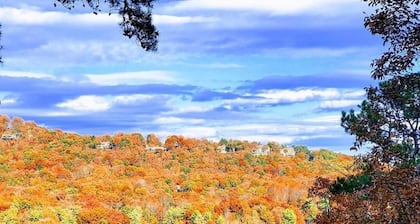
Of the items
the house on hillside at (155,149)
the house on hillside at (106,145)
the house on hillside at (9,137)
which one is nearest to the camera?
the house on hillside at (9,137)

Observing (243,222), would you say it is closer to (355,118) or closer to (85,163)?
(85,163)

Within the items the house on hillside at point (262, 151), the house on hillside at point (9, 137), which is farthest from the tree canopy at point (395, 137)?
the house on hillside at point (262, 151)

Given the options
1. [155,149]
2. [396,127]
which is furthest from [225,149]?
[396,127]

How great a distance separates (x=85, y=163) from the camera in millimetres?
83562

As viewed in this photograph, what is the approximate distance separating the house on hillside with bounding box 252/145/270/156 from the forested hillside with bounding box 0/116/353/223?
1.95 feet

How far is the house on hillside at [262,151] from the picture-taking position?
102 meters

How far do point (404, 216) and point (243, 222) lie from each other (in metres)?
49.9

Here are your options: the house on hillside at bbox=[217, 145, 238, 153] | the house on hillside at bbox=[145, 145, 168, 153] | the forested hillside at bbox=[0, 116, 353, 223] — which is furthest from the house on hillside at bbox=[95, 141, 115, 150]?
the house on hillside at bbox=[217, 145, 238, 153]

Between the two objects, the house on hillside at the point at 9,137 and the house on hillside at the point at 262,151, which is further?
the house on hillside at the point at 262,151

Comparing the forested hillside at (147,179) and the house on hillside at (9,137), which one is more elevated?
the house on hillside at (9,137)

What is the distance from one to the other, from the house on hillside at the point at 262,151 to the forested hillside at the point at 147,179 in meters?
0.59

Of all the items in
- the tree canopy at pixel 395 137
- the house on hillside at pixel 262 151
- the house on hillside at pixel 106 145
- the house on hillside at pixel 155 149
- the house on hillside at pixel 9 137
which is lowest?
the tree canopy at pixel 395 137

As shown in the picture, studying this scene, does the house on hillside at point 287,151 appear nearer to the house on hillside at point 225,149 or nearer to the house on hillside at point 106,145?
the house on hillside at point 225,149

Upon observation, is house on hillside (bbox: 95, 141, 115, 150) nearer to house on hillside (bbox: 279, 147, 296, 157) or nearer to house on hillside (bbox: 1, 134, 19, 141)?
house on hillside (bbox: 1, 134, 19, 141)
